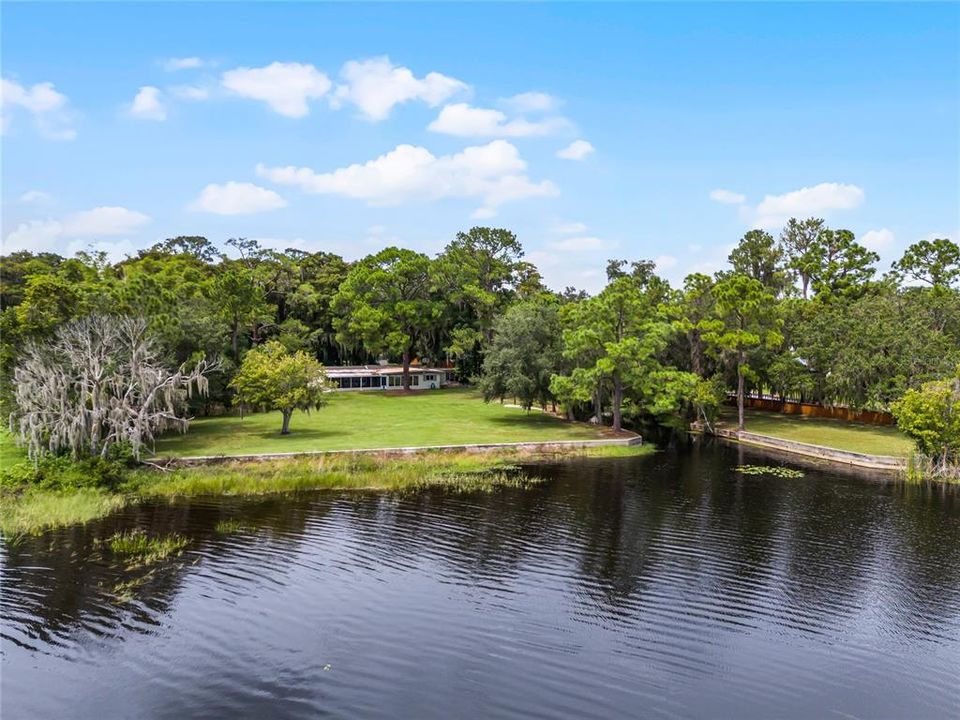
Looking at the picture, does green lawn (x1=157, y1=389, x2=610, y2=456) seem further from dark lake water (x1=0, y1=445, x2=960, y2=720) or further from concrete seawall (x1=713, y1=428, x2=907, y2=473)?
concrete seawall (x1=713, y1=428, x2=907, y2=473)

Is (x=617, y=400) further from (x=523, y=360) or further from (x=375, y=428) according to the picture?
(x=375, y=428)

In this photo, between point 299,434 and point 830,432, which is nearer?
point 299,434

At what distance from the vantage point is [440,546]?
85.3 ft

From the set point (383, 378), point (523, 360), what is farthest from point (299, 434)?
point (383, 378)

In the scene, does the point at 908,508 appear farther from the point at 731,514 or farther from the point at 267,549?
the point at 267,549

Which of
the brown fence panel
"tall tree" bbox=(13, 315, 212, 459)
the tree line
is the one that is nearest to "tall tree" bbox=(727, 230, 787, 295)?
the tree line

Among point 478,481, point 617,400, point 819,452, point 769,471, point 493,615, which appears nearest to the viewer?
point 493,615

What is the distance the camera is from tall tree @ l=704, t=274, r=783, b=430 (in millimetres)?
54781

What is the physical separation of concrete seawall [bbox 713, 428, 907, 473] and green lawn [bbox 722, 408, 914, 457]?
0.99 m

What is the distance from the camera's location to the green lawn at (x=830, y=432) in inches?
1812

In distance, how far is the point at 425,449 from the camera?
4253cm

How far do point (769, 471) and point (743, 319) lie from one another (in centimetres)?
1941

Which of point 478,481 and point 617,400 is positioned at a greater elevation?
point 617,400

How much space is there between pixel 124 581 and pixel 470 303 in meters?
60.4
